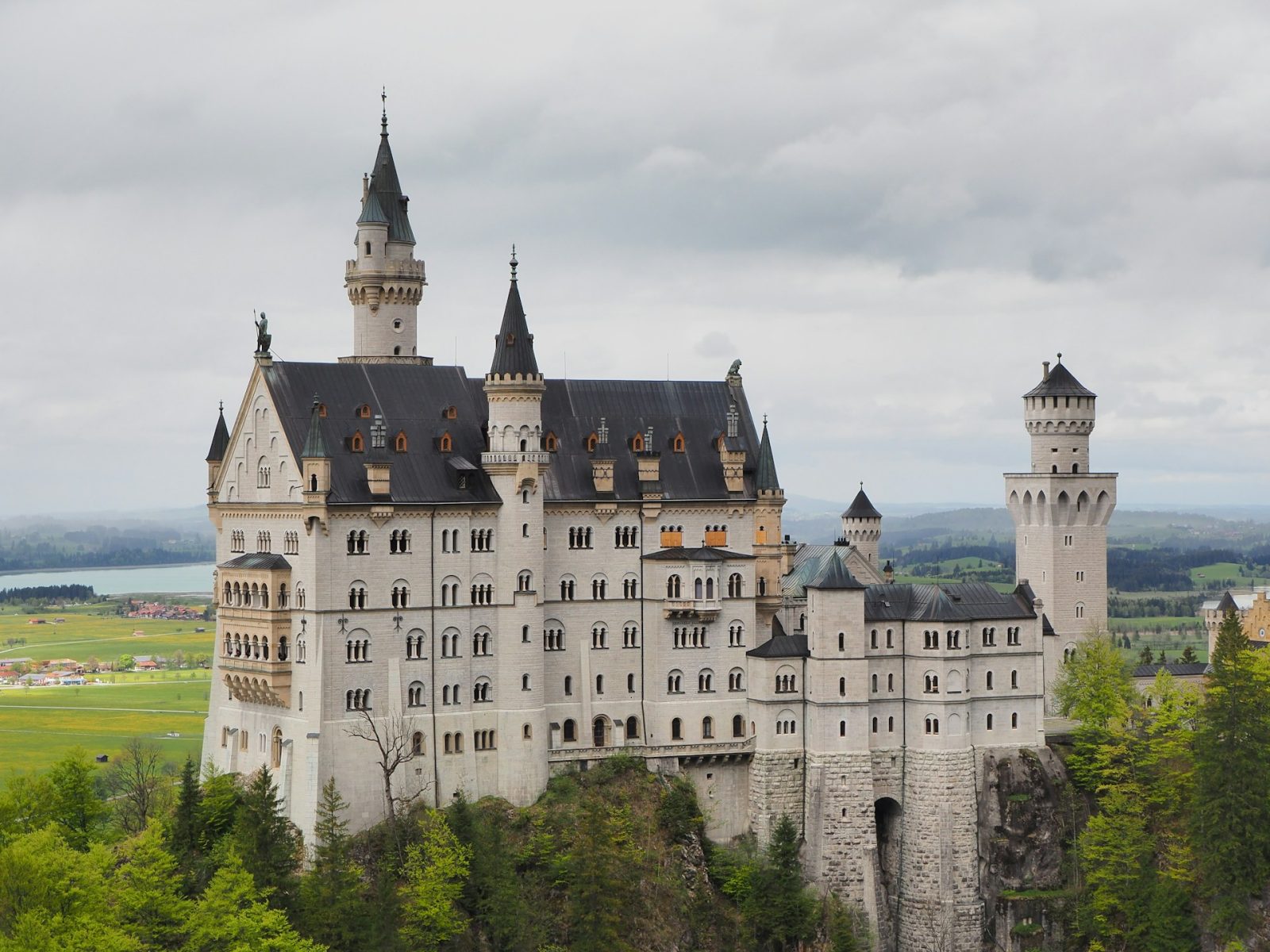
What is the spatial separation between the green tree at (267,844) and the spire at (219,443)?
72.7 feet

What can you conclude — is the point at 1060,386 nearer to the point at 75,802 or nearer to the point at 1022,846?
the point at 1022,846

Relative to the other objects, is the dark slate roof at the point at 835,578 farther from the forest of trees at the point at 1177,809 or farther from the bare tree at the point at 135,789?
the bare tree at the point at 135,789

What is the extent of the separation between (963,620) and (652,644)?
60.5 ft

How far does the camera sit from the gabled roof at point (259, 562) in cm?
10562

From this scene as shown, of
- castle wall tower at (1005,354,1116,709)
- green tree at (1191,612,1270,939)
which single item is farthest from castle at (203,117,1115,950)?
castle wall tower at (1005,354,1116,709)

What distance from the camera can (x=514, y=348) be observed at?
109562 millimetres

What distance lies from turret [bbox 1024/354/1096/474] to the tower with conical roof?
140 ft

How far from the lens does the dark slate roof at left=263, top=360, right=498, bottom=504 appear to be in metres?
106

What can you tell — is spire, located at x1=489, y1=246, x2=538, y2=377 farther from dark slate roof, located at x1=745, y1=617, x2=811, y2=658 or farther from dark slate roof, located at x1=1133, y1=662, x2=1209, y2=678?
dark slate roof, located at x1=1133, y1=662, x2=1209, y2=678

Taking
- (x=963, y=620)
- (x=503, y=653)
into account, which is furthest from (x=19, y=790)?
(x=963, y=620)

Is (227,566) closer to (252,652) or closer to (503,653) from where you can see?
(252,652)

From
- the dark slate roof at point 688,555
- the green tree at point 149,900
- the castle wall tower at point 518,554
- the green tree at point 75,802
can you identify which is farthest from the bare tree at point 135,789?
the dark slate roof at point 688,555

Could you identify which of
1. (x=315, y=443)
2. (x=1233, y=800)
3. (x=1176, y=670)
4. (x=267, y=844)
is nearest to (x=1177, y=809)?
(x=1233, y=800)

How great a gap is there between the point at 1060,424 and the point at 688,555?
3349cm
